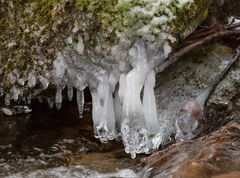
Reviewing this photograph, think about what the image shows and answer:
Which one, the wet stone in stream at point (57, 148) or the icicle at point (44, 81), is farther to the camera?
the icicle at point (44, 81)

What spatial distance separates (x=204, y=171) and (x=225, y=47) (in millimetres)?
1826

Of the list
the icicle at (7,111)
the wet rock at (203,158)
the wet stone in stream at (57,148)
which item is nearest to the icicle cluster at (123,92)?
the wet stone in stream at (57,148)

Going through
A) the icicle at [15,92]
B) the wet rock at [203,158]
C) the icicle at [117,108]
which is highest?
the icicle at [15,92]

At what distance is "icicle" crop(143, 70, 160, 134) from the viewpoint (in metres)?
4.18

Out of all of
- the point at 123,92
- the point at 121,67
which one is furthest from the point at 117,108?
the point at 121,67

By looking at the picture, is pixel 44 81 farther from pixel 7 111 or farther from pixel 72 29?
pixel 7 111

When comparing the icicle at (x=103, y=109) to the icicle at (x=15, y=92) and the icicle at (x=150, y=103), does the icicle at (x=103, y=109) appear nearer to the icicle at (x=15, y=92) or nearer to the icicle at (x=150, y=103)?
the icicle at (x=150, y=103)

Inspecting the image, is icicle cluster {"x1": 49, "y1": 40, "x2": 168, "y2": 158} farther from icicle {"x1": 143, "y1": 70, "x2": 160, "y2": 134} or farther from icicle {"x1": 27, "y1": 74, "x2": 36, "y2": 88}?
icicle {"x1": 27, "y1": 74, "x2": 36, "y2": 88}

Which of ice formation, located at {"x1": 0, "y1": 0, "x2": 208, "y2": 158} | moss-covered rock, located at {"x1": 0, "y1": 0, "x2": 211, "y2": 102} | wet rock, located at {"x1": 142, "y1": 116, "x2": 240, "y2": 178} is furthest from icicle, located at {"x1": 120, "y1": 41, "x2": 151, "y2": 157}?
wet rock, located at {"x1": 142, "y1": 116, "x2": 240, "y2": 178}

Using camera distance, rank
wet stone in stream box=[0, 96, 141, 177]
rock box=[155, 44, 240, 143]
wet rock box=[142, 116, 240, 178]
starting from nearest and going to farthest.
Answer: wet rock box=[142, 116, 240, 178]
wet stone in stream box=[0, 96, 141, 177]
rock box=[155, 44, 240, 143]

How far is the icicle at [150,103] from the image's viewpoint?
165 inches

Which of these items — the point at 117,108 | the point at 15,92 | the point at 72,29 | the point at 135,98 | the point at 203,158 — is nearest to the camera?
the point at 203,158

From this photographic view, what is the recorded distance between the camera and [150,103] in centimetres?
419

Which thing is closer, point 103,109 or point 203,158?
point 203,158
